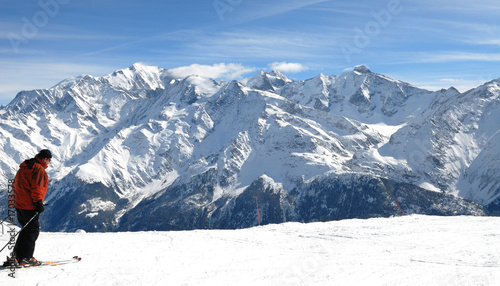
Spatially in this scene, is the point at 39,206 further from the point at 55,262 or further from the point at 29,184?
the point at 55,262

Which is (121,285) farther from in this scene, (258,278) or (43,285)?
(258,278)

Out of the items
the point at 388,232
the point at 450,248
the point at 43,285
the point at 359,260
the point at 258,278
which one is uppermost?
the point at 43,285

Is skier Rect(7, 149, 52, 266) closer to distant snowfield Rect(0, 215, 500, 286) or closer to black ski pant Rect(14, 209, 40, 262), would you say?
black ski pant Rect(14, 209, 40, 262)

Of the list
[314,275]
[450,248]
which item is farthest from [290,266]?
[450,248]

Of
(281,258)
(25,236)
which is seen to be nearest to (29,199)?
(25,236)

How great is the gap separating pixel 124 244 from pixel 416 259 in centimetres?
1133

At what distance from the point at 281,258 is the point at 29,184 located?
8414mm

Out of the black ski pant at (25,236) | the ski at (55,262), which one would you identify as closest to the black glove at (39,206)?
the black ski pant at (25,236)

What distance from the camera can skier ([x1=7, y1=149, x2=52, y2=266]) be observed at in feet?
42.6

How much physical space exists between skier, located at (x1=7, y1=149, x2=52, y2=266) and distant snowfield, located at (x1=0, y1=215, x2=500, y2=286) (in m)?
0.61

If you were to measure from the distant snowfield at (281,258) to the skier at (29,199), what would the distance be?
1.99 feet

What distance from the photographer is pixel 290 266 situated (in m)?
14.2

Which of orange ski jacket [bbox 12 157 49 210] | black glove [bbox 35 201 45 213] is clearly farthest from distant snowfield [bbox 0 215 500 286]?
orange ski jacket [bbox 12 157 49 210]

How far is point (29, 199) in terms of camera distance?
522 inches
